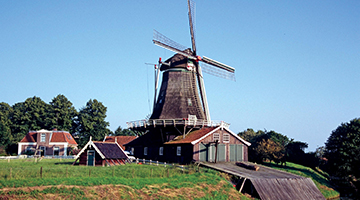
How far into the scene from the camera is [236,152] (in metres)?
39.5

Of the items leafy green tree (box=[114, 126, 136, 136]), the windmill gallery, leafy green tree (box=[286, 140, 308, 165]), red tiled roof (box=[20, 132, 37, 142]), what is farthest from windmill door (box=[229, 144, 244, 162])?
leafy green tree (box=[114, 126, 136, 136])

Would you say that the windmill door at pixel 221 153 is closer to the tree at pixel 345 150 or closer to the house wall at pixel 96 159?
the house wall at pixel 96 159

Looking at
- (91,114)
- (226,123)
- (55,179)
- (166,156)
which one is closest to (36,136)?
(91,114)

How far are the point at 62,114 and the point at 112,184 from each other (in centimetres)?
5270

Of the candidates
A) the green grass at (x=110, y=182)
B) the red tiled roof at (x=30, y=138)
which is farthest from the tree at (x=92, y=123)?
the green grass at (x=110, y=182)

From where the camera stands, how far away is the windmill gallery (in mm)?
37719

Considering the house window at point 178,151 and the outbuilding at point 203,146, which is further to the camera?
the house window at point 178,151

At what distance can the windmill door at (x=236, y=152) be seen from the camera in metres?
39.1

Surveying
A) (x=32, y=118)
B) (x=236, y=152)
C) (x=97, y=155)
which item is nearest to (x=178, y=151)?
(x=236, y=152)

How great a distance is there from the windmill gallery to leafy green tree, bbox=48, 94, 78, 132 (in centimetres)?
2843

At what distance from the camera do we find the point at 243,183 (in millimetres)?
28906

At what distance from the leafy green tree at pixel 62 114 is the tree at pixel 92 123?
5.71ft

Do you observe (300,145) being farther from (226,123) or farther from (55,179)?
(55,179)

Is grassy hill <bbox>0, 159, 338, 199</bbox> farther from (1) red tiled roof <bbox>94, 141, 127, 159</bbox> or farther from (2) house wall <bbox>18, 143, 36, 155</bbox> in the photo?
(2) house wall <bbox>18, 143, 36, 155</bbox>
